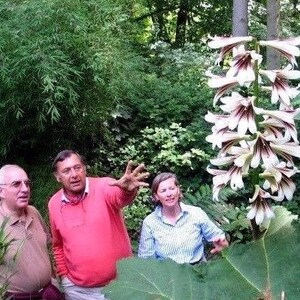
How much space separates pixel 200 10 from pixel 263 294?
11.8m

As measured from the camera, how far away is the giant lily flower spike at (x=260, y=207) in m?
0.99

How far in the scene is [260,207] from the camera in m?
1.00

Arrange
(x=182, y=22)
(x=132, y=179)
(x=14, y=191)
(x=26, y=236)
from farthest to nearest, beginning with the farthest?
1. (x=182, y=22)
2. (x=14, y=191)
3. (x=26, y=236)
4. (x=132, y=179)

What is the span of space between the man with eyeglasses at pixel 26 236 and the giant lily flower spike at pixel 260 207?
184 centimetres

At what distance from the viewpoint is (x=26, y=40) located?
587 cm

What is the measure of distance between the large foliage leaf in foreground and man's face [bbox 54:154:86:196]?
1.87 metres

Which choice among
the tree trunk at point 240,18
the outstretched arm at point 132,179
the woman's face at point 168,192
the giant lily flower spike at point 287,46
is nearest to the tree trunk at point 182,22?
the tree trunk at point 240,18

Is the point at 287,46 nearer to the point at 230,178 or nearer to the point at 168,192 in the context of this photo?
the point at 230,178

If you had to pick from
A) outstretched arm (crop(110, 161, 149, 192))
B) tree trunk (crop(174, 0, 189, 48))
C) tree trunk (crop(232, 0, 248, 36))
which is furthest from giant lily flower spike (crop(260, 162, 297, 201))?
tree trunk (crop(174, 0, 189, 48))

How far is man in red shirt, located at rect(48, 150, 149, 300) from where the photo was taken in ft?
9.05

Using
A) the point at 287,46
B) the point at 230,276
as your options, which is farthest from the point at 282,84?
the point at 230,276

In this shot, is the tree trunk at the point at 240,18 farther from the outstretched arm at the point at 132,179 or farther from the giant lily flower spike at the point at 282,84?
the giant lily flower spike at the point at 282,84

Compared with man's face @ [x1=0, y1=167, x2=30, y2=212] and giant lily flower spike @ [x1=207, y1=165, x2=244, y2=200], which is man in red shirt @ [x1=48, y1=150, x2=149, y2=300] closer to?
man's face @ [x1=0, y1=167, x2=30, y2=212]

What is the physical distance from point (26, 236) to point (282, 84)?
6.42 feet
